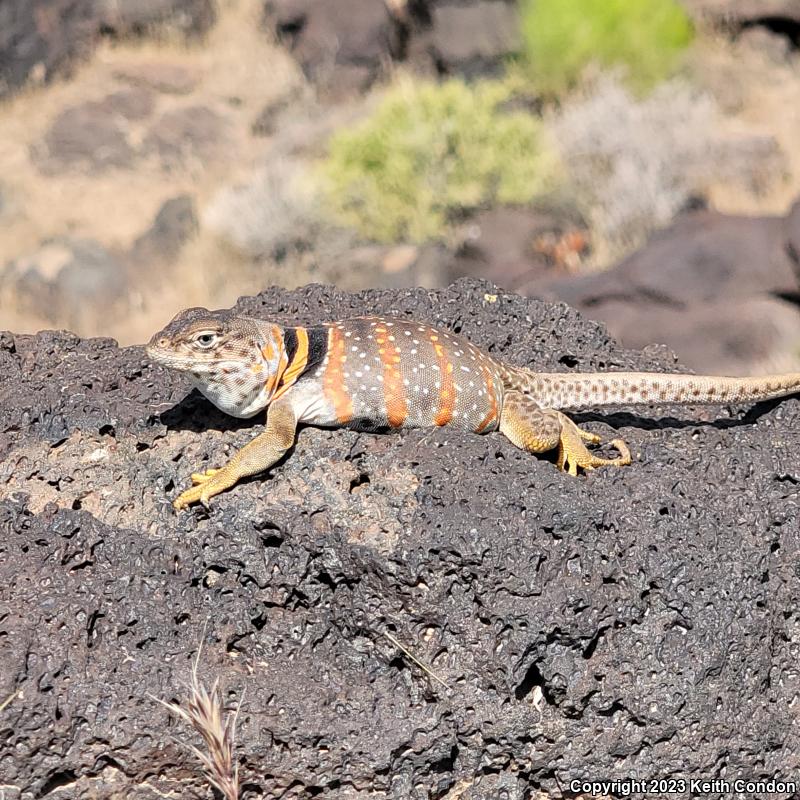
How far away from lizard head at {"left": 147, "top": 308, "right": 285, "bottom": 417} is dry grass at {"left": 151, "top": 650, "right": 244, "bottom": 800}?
1.23 m

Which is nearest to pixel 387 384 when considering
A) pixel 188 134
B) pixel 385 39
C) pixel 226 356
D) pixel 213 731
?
pixel 226 356

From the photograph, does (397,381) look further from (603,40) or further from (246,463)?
(603,40)

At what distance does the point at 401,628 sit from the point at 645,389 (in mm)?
1917

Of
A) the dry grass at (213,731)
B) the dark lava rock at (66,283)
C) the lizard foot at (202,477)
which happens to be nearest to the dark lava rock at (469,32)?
the dark lava rock at (66,283)

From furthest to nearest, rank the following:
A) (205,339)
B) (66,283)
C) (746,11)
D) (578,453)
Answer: (746,11) → (66,283) → (578,453) → (205,339)

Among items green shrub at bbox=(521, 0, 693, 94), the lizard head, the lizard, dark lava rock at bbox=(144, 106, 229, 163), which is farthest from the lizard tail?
green shrub at bbox=(521, 0, 693, 94)

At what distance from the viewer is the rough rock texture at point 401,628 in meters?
4.44

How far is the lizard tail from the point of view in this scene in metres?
5.65

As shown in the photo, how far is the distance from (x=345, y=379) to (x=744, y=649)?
2.09 metres

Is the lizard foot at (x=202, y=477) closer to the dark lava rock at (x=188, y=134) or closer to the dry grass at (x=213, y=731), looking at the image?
the dry grass at (x=213, y=731)

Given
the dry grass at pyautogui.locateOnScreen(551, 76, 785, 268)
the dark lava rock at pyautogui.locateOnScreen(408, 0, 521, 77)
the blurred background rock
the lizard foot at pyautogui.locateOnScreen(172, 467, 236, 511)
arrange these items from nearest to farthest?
the lizard foot at pyautogui.locateOnScreen(172, 467, 236, 511) → the blurred background rock → the dry grass at pyautogui.locateOnScreen(551, 76, 785, 268) → the dark lava rock at pyautogui.locateOnScreen(408, 0, 521, 77)

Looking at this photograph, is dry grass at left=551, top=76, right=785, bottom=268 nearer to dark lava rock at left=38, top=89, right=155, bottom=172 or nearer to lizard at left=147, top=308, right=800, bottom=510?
dark lava rock at left=38, top=89, right=155, bottom=172

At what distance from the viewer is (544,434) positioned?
5.40m

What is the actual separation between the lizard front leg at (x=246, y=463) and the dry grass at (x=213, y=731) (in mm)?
655
